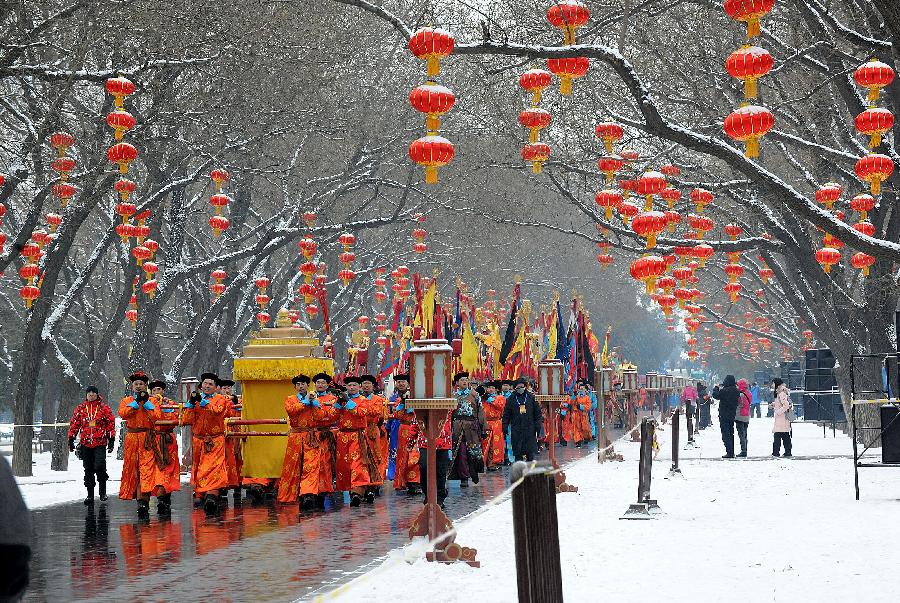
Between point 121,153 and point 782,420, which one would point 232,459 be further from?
point 782,420

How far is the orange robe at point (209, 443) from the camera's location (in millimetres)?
16438

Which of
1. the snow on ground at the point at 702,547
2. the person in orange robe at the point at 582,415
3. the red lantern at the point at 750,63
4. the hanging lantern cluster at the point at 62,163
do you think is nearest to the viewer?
the snow on ground at the point at 702,547

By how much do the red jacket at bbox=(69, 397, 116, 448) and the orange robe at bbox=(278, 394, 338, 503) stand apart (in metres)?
3.08

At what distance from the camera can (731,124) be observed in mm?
14508

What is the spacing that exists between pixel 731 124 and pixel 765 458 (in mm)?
12371

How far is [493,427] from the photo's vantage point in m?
24.4

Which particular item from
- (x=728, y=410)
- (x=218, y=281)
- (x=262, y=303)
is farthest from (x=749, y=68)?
(x=262, y=303)

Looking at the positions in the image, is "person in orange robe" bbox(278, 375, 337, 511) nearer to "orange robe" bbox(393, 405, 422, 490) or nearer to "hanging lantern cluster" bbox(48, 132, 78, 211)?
"orange robe" bbox(393, 405, 422, 490)

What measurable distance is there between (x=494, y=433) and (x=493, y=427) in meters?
0.14

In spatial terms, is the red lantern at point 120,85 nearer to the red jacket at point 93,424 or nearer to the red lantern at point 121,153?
the red lantern at point 121,153

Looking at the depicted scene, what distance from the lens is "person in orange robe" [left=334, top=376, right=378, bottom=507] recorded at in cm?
1658

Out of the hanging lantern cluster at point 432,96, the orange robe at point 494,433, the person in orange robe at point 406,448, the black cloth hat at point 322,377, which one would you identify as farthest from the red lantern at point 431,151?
the orange robe at point 494,433

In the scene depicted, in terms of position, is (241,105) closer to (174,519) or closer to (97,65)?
(97,65)

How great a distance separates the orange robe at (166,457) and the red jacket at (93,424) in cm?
180
